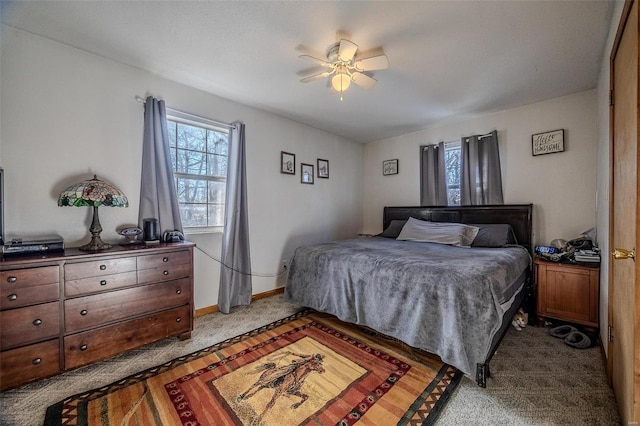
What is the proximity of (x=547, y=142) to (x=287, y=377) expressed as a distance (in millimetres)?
3830

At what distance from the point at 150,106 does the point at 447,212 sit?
12.8ft

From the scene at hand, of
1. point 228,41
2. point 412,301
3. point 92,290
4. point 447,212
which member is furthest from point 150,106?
point 447,212

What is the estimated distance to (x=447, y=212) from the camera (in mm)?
3842

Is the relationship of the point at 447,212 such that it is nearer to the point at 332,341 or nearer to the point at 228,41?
the point at 332,341

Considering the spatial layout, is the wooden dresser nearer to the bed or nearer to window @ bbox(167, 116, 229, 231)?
window @ bbox(167, 116, 229, 231)

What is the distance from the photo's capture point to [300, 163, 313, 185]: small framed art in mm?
3959

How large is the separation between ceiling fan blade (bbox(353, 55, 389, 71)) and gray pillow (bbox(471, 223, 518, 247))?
2.31 m

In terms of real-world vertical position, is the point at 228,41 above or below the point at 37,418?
above

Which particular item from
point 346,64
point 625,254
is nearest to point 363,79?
point 346,64

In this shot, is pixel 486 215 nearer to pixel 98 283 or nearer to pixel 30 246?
pixel 98 283

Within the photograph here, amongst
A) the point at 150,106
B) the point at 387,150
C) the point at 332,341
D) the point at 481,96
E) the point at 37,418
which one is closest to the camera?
the point at 37,418

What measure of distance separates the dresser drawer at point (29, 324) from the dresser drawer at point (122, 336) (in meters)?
0.13

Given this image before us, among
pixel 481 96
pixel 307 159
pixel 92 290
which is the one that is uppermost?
pixel 481 96

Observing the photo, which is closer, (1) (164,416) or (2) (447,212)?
(1) (164,416)
